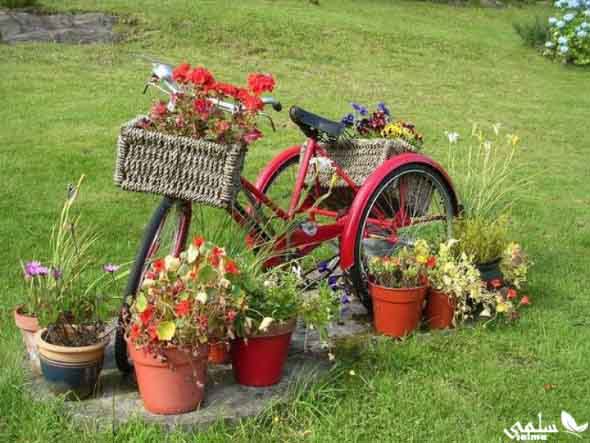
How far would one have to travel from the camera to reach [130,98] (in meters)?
10.0

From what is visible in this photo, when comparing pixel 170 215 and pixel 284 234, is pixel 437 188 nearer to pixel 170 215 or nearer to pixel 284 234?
pixel 284 234

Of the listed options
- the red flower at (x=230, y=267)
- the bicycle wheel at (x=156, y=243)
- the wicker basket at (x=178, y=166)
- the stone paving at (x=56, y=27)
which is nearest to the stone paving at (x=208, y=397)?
the bicycle wheel at (x=156, y=243)

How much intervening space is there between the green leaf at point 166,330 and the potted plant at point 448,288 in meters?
1.58

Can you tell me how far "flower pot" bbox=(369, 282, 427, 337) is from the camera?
13.4ft

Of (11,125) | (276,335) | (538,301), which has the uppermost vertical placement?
(276,335)

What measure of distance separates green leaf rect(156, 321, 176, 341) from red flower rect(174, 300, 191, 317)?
48 millimetres

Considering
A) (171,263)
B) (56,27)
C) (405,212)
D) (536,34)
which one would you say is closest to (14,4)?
(56,27)

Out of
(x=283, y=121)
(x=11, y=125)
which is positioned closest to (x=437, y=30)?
(x=283, y=121)

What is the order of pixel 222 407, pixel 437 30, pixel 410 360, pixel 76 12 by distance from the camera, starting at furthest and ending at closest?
1. pixel 437 30
2. pixel 76 12
3. pixel 410 360
4. pixel 222 407

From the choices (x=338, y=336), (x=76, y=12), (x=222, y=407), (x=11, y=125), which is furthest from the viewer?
(x=76, y=12)

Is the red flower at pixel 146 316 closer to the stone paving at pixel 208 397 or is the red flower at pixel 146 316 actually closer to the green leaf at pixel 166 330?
the green leaf at pixel 166 330

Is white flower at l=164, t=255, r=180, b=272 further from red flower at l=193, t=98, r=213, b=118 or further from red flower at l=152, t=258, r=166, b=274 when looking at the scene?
red flower at l=193, t=98, r=213, b=118

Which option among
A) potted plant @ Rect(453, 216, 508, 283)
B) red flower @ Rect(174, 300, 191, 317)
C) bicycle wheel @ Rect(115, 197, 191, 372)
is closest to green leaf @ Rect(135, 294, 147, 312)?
red flower @ Rect(174, 300, 191, 317)

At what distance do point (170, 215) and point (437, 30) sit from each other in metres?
14.6
